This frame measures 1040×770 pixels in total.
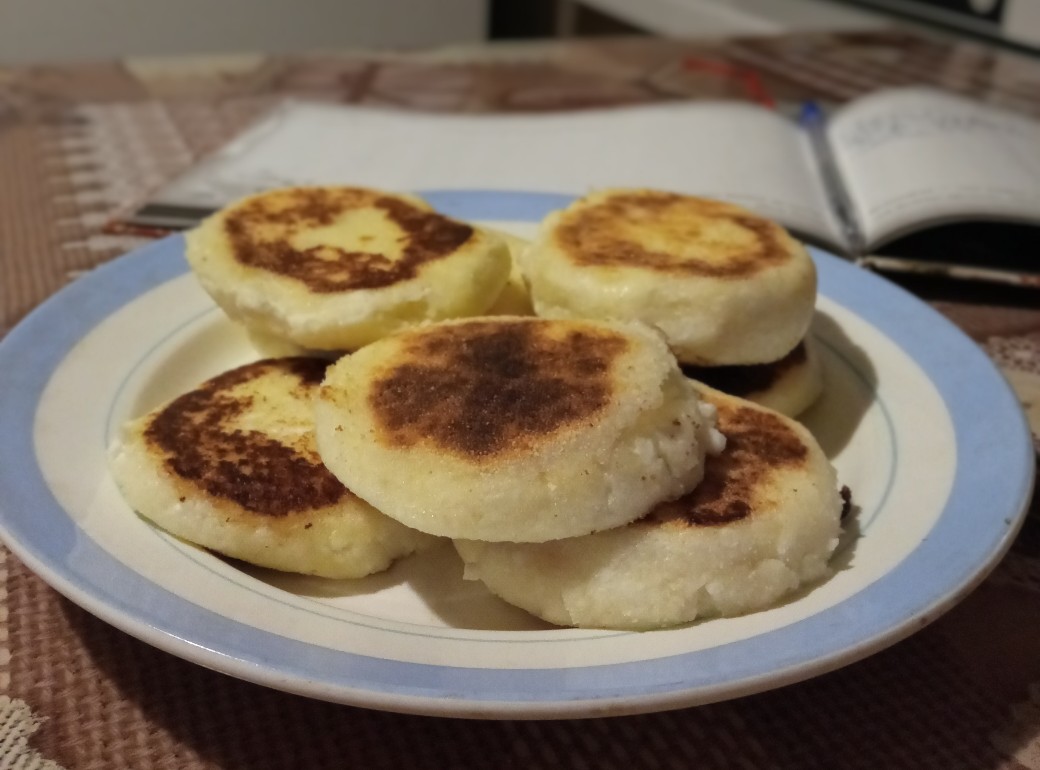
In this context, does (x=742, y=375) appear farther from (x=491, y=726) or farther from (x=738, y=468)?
(x=491, y=726)

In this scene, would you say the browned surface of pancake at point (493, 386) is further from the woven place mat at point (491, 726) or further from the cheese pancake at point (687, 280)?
the woven place mat at point (491, 726)

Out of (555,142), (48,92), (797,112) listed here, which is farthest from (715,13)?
(48,92)

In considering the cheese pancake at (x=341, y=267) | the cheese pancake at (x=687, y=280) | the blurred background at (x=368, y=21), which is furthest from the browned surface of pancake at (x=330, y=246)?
the blurred background at (x=368, y=21)

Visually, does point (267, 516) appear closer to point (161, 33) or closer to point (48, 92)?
point (48, 92)

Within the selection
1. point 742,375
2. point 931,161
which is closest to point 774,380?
point 742,375

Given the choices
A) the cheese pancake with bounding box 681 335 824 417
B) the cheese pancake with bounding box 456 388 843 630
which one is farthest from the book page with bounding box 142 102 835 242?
the cheese pancake with bounding box 456 388 843 630
